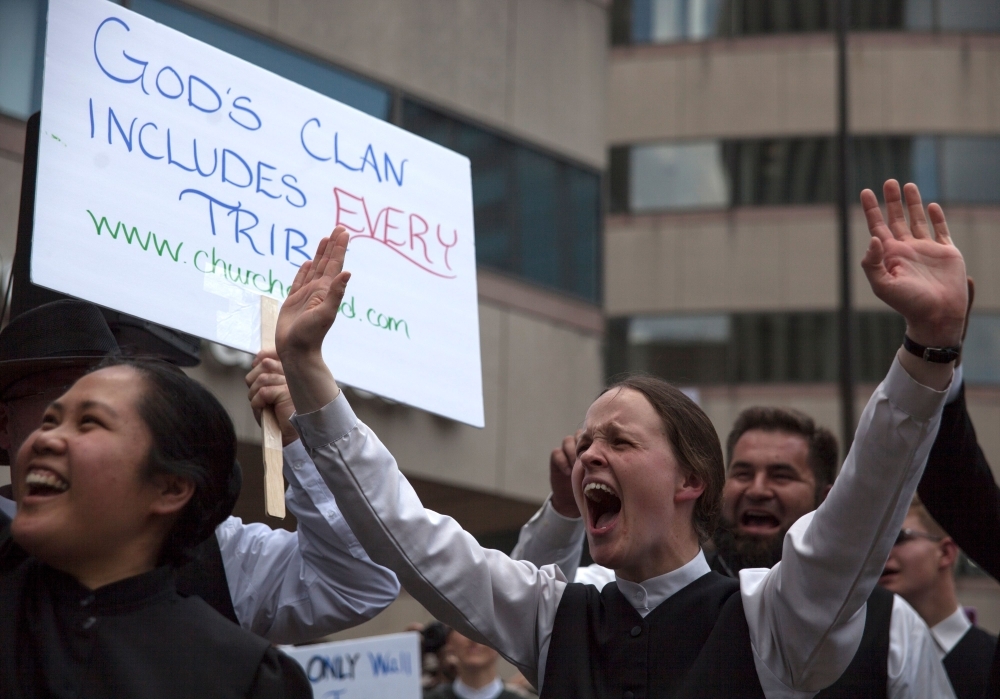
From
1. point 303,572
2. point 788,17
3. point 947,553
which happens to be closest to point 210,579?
point 303,572

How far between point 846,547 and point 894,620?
1.21m

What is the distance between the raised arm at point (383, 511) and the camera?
252 cm

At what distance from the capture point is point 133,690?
7.18 feet

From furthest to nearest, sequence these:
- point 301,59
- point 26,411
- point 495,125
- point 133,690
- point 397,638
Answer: point 495,125
point 301,59
point 397,638
point 26,411
point 133,690

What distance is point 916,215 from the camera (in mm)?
2414

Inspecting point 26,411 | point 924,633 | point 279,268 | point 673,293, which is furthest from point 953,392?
point 673,293

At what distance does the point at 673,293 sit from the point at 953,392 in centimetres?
1846

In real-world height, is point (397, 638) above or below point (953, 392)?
below

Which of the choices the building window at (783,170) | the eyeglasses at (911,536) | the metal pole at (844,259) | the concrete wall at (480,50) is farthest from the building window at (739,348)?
the eyeglasses at (911,536)

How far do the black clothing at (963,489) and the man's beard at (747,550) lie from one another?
2.82 ft

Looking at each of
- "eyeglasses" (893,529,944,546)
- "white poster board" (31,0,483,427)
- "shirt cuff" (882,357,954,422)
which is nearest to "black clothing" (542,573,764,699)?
"shirt cuff" (882,357,954,422)

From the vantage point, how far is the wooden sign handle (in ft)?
9.00

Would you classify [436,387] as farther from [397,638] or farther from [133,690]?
[397,638]

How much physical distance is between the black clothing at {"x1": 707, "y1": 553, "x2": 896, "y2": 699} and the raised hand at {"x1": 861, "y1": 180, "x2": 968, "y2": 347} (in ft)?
3.58
